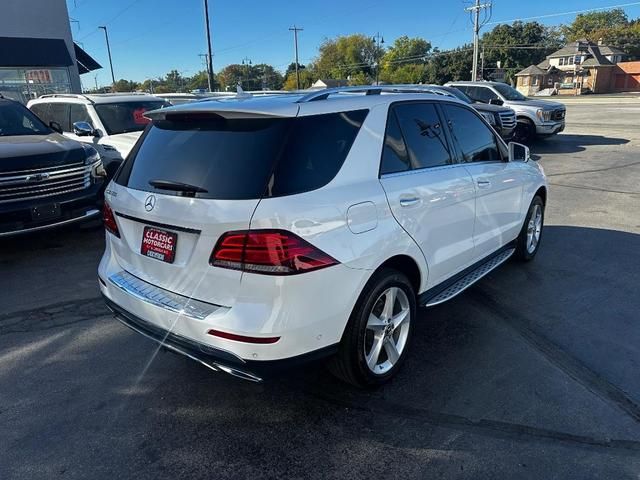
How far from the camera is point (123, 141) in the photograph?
26.0ft

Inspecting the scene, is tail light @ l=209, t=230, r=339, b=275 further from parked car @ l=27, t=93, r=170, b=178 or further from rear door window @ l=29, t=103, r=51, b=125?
rear door window @ l=29, t=103, r=51, b=125

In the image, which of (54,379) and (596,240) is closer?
(54,379)

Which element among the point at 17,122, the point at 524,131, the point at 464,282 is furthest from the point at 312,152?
the point at 524,131

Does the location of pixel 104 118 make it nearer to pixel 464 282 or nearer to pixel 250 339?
pixel 464 282

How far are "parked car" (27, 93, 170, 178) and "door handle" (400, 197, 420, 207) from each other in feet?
19.6

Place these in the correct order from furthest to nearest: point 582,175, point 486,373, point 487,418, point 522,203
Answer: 1. point 582,175
2. point 522,203
3. point 486,373
4. point 487,418

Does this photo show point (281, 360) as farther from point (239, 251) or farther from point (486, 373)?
point (486, 373)

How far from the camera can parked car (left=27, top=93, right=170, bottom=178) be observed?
311 inches

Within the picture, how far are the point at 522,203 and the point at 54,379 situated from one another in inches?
170

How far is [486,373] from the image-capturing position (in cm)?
328

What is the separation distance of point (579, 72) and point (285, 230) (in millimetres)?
94529

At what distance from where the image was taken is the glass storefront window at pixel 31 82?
20703 millimetres

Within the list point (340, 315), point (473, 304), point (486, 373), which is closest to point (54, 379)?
point (340, 315)

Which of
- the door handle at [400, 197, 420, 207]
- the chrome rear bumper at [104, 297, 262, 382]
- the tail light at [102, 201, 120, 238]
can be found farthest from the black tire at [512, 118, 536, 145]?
the chrome rear bumper at [104, 297, 262, 382]
